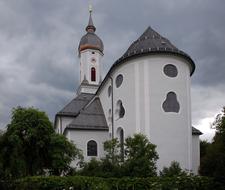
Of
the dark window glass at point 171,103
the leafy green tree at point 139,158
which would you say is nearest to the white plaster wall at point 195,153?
the dark window glass at point 171,103

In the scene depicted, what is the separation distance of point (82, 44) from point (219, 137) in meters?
39.3

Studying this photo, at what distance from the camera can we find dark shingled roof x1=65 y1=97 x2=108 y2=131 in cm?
3991

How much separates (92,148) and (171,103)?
9.85 metres

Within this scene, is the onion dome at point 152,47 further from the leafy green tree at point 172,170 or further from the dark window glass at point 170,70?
the leafy green tree at point 172,170

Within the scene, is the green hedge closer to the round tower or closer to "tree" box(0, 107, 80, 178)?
"tree" box(0, 107, 80, 178)

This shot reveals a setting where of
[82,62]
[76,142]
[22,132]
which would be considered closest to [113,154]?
[22,132]

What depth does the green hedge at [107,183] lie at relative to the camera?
842 inches

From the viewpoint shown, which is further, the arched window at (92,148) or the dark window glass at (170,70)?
the arched window at (92,148)

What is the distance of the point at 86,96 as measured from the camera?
179 feet

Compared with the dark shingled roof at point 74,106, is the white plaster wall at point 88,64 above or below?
above

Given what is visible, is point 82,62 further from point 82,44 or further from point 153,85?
point 153,85

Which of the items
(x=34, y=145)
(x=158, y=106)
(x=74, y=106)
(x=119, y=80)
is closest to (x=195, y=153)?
(x=158, y=106)

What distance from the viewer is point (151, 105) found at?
34031mm

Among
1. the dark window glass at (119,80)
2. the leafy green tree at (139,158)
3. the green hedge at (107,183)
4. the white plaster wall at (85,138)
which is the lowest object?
the green hedge at (107,183)
